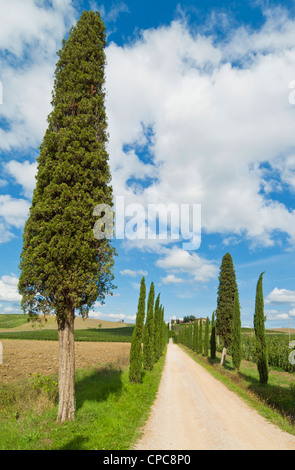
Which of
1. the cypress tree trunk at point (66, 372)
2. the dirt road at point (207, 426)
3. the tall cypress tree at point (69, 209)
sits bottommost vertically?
the dirt road at point (207, 426)

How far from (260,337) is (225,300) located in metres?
9.48

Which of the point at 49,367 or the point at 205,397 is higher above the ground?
the point at 205,397

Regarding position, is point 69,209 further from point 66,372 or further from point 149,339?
point 149,339

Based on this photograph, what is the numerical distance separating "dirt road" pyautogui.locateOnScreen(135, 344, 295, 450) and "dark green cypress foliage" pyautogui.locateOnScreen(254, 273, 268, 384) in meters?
4.44

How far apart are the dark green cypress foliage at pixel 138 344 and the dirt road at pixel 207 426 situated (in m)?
1.96

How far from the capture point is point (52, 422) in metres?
7.09

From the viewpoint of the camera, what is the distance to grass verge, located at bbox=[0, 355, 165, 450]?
5848mm

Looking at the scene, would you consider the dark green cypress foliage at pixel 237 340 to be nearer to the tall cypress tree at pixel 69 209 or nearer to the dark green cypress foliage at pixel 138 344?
the dark green cypress foliage at pixel 138 344

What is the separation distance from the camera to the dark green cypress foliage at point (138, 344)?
46.0 ft

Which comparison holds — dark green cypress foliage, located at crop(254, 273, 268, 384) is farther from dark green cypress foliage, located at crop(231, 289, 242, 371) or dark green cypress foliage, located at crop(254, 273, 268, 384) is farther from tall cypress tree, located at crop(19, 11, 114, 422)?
tall cypress tree, located at crop(19, 11, 114, 422)

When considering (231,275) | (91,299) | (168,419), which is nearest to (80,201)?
(91,299)

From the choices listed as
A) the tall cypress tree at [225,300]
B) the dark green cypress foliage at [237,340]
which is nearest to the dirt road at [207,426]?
the dark green cypress foliage at [237,340]

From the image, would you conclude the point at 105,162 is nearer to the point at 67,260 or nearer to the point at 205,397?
the point at 67,260
